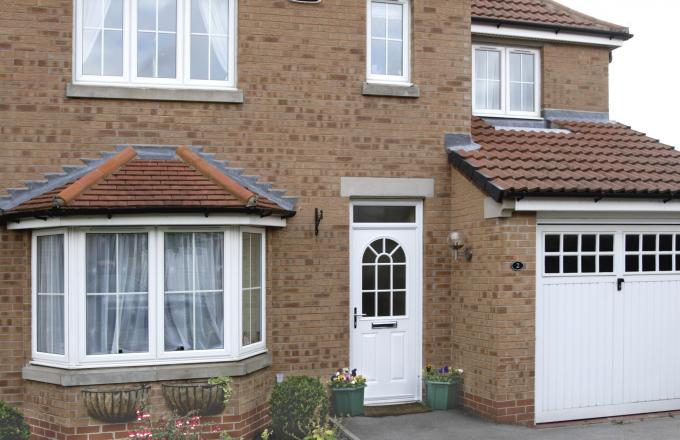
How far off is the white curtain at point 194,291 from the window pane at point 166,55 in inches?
87.2

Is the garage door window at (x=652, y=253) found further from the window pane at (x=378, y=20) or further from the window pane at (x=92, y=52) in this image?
the window pane at (x=92, y=52)

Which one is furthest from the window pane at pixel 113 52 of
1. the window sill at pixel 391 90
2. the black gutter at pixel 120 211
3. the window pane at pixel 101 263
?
the window sill at pixel 391 90

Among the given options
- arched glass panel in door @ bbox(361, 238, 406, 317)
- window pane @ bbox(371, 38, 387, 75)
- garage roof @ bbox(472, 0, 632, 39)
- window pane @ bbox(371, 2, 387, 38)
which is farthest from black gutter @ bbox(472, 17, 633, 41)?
arched glass panel in door @ bbox(361, 238, 406, 317)

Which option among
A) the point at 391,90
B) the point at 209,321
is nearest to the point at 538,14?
the point at 391,90

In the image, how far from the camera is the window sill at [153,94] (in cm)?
913

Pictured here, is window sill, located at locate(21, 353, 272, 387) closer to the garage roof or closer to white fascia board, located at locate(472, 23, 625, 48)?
white fascia board, located at locate(472, 23, 625, 48)

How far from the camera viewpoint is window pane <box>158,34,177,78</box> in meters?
9.50

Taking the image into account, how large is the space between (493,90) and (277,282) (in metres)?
5.20

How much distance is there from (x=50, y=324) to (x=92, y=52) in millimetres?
3388

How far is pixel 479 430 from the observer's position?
8961mm

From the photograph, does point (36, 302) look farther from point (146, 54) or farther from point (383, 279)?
point (383, 279)

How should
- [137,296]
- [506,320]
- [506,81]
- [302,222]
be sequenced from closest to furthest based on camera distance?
[137,296] → [506,320] → [302,222] → [506,81]

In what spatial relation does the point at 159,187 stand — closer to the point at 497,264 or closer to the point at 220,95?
the point at 220,95

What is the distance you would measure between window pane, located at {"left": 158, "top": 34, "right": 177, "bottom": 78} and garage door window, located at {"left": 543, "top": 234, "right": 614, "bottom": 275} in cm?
524
